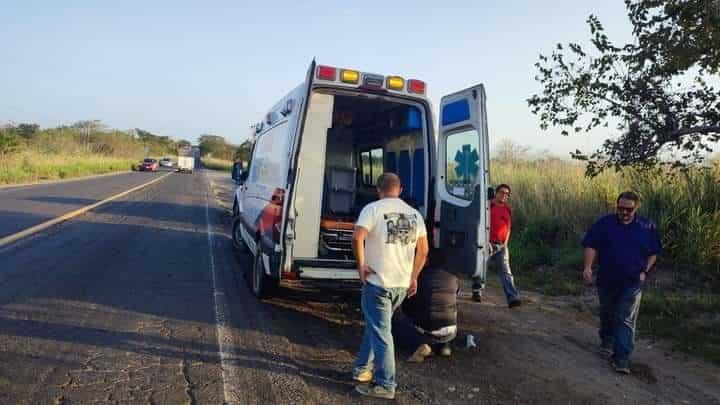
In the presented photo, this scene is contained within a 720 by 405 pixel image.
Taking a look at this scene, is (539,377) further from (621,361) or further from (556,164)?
(556,164)

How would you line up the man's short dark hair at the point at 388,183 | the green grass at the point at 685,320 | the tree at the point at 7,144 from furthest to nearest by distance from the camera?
the tree at the point at 7,144 < the green grass at the point at 685,320 < the man's short dark hair at the point at 388,183

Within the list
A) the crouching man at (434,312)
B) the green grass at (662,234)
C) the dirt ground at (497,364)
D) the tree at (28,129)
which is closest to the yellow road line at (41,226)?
the dirt ground at (497,364)

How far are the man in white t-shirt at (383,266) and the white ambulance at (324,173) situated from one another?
1507 millimetres

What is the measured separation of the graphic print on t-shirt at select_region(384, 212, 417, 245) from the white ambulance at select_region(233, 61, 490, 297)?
149 cm

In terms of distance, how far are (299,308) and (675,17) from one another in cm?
670

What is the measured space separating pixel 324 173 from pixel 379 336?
2611 millimetres

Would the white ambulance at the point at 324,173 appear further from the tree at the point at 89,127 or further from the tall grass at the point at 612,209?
the tree at the point at 89,127

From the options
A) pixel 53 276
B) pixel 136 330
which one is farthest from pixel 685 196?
pixel 53 276

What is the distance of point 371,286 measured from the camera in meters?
4.22

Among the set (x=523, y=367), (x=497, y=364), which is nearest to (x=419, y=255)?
(x=497, y=364)

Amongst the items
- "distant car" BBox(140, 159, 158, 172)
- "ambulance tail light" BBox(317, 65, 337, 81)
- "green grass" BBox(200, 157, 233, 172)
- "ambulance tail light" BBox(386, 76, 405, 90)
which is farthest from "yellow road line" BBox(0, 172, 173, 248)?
"green grass" BBox(200, 157, 233, 172)

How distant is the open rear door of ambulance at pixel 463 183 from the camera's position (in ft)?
17.9

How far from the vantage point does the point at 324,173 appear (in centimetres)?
632

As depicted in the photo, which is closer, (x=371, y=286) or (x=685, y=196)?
(x=371, y=286)
